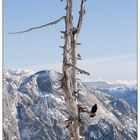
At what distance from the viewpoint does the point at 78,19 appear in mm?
1275

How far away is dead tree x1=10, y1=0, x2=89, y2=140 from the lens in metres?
1.21

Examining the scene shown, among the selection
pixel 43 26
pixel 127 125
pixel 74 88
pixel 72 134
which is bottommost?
pixel 127 125

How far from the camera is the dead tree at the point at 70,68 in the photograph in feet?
3.96

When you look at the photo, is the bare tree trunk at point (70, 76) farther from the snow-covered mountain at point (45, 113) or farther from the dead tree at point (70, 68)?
the snow-covered mountain at point (45, 113)

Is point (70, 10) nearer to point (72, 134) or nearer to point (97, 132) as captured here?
point (72, 134)

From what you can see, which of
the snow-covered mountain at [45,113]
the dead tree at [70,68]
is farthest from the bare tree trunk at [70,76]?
the snow-covered mountain at [45,113]

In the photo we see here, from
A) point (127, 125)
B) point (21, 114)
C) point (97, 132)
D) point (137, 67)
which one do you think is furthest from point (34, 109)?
point (137, 67)

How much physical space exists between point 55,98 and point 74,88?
157 ft

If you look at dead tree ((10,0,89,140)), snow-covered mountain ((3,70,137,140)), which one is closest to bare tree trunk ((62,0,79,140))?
dead tree ((10,0,89,140))

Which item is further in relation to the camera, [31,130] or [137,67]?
[31,130]

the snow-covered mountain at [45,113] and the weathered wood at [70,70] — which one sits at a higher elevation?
the weathered wood at [70,70]

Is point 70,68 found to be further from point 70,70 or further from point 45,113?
point 45,113

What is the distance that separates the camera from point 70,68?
3.99 ft

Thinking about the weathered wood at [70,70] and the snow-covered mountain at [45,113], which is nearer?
the weathered wood at [70,70]
